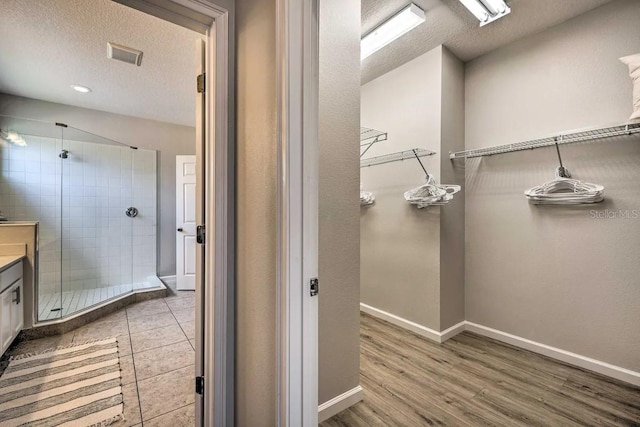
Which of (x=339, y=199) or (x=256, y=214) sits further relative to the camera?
(x=339, y=199)

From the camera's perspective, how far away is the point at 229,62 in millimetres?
1348

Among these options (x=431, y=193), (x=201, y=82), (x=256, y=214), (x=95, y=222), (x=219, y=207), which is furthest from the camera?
(x=95, y=222)

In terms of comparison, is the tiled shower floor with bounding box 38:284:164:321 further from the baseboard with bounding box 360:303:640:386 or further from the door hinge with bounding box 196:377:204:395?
the baseboard with bounding box 360:303:640:386

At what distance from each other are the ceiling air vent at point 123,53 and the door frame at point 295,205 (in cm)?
221

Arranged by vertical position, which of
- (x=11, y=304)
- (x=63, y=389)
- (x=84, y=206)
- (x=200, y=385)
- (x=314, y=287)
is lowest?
(x=63, y=389)

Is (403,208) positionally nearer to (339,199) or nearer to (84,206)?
(339,199)

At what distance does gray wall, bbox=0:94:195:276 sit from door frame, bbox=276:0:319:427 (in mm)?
4127

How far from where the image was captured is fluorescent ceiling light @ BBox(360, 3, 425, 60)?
2.04m

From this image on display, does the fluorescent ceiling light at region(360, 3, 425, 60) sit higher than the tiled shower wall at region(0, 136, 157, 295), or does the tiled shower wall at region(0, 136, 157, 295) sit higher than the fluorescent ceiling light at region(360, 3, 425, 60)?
the fluorescent ceiling light at region(360, 3, 425, 60)

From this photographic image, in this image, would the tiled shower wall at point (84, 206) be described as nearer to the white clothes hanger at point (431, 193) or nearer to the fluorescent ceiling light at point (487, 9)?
the white clothes hanger at point (431, 193)

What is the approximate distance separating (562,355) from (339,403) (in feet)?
6.05

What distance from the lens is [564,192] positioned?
6.98ft

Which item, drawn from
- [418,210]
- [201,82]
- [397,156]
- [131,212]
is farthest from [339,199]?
[131,212]

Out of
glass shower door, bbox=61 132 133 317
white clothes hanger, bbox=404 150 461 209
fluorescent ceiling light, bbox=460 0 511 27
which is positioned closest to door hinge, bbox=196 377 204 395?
white clothes hanger, bbox=404 150 461 209
